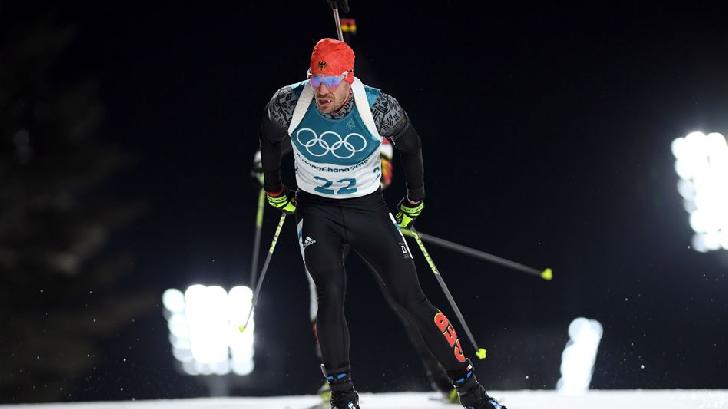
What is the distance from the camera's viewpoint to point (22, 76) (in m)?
6.59

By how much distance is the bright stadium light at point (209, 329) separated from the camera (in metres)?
6.56

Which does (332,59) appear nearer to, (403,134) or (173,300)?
(403,134)

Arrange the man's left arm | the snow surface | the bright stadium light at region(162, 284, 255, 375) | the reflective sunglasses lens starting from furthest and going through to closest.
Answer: the bright stadium light at region(162, 284, 255, 375) < the snow surface < the man's left arm < the reflective sunglasses lens

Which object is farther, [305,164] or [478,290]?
[478,290]

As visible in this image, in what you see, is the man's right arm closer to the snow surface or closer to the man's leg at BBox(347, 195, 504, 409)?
the man's leg at BBox(347, 195, 504, 409)

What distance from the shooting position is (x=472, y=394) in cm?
312

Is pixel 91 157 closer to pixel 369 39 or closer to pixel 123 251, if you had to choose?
pixel 123 251

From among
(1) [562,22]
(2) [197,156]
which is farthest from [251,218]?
(1) [562,22]

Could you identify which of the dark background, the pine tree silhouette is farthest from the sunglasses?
the pine tree silhouette

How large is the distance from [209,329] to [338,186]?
4466 mm

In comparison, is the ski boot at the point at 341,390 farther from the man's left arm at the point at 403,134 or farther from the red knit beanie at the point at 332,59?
the red knit beanie at the point at 332,59

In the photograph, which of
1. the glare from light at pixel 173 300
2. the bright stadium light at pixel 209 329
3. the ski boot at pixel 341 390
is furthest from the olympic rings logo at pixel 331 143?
the glare from light at pixel 173 300

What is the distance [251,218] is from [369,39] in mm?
1435

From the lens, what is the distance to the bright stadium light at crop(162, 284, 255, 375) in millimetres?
6559
